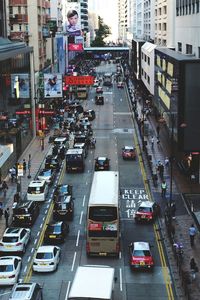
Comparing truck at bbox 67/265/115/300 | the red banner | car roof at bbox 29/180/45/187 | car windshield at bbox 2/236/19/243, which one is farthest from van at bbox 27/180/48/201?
the red banner

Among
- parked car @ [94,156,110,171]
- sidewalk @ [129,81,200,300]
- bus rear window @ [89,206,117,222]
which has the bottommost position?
sidewalk @ [129,81,200,300]

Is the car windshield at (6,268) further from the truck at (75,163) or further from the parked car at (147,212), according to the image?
the truck at (75,163)

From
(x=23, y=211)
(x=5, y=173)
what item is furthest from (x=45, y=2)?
A: (x=23, y=211)

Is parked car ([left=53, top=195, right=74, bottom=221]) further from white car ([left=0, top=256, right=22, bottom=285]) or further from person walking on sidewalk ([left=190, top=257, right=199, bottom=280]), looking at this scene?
person walking on sidewalk ([left=190, top=257, right=199, bottom=280])

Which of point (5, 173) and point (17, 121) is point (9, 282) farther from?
point (17, 121)

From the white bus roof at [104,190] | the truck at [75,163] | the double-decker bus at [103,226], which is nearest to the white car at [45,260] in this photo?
the double-decker bus at [103,226]

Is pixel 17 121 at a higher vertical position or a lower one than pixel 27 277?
higher
